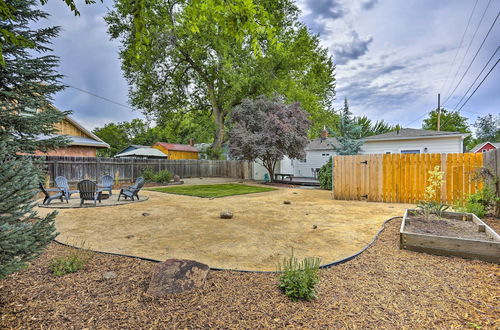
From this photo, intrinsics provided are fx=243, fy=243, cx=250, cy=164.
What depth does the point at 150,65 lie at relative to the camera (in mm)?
17609

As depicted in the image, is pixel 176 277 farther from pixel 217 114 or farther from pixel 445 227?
pixel 217 114

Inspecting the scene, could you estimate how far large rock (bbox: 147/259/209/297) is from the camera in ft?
7.87

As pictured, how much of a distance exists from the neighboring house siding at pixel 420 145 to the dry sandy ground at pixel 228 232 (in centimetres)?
943

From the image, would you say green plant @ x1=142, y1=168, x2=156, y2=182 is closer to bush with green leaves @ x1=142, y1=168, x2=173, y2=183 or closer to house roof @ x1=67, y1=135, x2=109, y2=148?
bush with green leaves @ x1=142, y1=168, x2=173, y2=183

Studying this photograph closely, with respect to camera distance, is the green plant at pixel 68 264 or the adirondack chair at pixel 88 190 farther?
the adirondack chair at pixel 88 190

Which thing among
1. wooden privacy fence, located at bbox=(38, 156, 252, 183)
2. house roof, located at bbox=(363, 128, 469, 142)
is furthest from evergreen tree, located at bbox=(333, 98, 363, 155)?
wooden privacy fence, located at bbox=(38, 156, 252, 183)

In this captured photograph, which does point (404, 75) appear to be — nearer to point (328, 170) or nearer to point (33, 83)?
point (328, 170)

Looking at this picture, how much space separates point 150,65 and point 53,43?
14.3 metres

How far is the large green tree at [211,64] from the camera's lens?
55.1 feet

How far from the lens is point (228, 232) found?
4.80 meters

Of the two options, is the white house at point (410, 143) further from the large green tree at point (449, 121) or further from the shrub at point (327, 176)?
the large green tree at point (449, 121)

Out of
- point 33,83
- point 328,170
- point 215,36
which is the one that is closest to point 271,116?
point 328,170

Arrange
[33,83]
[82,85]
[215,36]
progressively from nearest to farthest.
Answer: [33,83] → [215,36] → [82,85]

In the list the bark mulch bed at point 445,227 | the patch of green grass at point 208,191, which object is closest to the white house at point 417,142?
the patch of green grass at point 208,191
